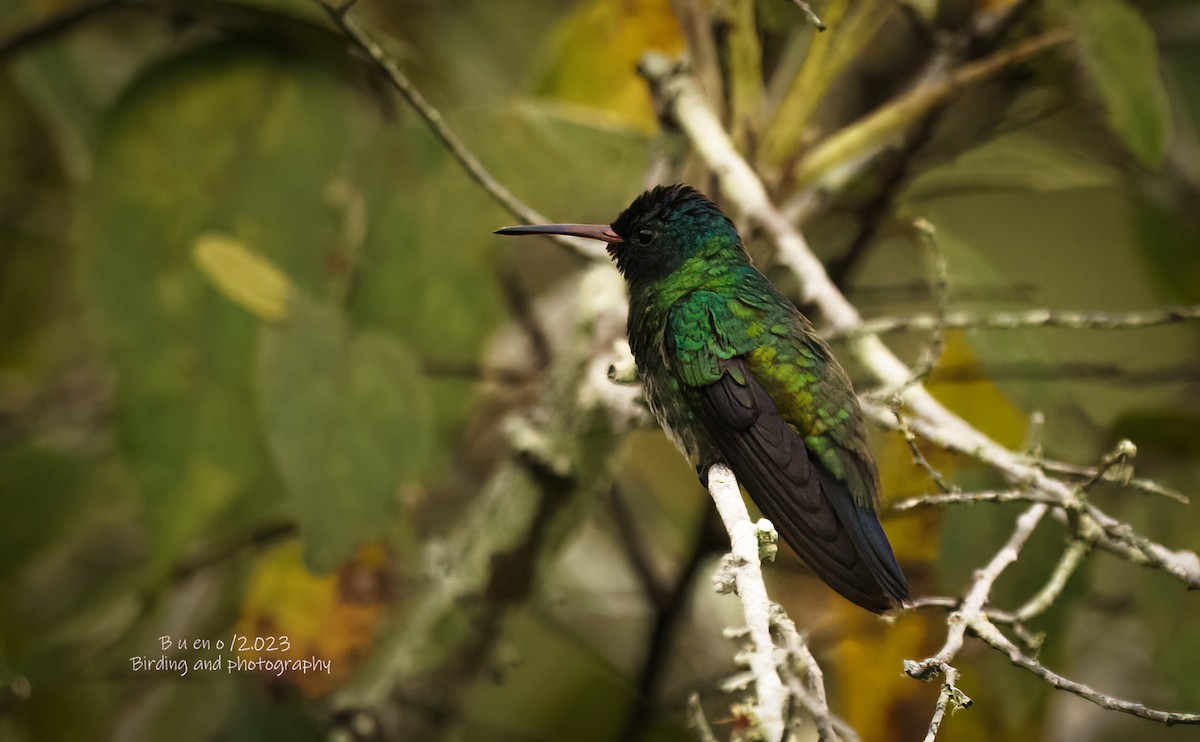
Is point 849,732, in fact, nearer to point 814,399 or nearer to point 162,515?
point 814,399

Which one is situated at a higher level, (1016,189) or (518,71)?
(518,71)

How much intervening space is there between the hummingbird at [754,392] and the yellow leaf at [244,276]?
Result: 563mm

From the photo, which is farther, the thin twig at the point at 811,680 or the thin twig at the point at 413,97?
the thin twig at the point at 413,97

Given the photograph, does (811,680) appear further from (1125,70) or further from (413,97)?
(1125,70)

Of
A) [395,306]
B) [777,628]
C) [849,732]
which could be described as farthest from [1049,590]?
[395,306]

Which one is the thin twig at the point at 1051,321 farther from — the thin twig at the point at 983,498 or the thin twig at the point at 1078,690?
the thin twig at the point at 1078,690

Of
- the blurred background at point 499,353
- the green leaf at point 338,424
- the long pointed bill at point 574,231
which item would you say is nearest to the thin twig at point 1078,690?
the blurred background at point 499,353

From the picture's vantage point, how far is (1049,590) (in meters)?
1.53

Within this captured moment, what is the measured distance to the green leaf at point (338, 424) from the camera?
2.06 meters

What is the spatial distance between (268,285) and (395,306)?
0.43m

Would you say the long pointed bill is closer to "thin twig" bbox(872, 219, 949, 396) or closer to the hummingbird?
the hummingbird

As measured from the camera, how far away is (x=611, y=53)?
2.84 meters

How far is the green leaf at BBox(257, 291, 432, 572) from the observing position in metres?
2.06

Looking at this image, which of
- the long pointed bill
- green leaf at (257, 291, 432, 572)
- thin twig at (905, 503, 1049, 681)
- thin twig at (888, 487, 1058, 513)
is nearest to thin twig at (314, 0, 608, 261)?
the long pointed bill
